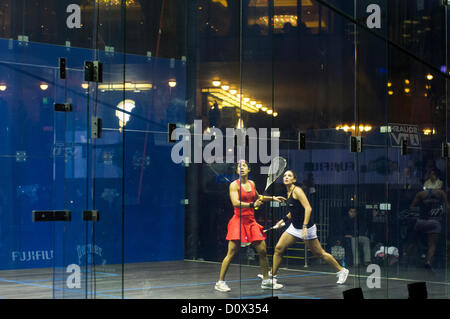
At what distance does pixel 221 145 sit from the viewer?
655 cm

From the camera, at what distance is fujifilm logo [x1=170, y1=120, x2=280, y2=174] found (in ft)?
20.8

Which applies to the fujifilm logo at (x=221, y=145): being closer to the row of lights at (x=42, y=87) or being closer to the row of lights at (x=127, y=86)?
the row of lights at (x=127, y=86)

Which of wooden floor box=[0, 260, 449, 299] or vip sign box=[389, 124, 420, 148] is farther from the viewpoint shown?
vip sign box=[389, 124, 420, 148]

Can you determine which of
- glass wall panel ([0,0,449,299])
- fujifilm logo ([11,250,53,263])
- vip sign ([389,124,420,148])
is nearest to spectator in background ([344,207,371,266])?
glass wall panel ([0,0,449,299])

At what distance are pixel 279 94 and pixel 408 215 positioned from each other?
1.90 metres

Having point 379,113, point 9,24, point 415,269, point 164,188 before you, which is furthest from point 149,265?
point 9,24

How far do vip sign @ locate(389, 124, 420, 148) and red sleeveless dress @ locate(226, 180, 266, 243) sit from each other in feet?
5.71

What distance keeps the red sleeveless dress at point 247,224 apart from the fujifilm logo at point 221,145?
0.90 ft

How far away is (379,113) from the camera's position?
6.98 m

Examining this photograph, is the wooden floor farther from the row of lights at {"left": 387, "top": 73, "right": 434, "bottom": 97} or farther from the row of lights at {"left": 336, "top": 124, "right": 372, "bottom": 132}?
the row of lights at {"left": 387, "top": 73, "right": 434, "bottom": 97}

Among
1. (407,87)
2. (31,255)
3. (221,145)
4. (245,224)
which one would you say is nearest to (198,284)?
(245,224)

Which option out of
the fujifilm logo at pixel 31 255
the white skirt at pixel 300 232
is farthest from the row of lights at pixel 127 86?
the fujifilm logo at pixel 31 255

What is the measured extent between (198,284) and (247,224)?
0.67m

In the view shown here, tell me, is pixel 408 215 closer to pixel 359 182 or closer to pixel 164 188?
pixel 359 182
